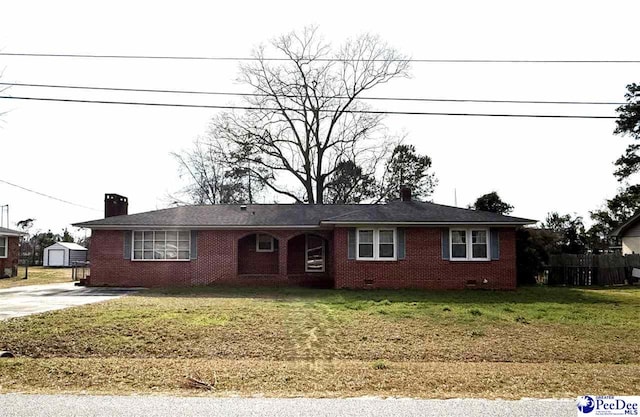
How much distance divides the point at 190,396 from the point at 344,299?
11.6m

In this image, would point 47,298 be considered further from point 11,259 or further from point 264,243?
point 11,259

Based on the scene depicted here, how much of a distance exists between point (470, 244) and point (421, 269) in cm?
231

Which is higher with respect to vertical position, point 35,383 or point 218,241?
point 218,241

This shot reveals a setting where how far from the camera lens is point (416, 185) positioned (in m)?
42.9

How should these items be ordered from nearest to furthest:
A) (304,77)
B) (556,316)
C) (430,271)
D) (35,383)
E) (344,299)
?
(35,383) < (556,316) < (344,299) < (430,271) < (304,77)

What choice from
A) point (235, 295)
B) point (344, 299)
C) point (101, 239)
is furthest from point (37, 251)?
point (344, 299)

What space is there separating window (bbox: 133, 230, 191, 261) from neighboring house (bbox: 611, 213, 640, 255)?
2685 centimetres

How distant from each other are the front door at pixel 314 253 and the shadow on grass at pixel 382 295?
3.44 meters

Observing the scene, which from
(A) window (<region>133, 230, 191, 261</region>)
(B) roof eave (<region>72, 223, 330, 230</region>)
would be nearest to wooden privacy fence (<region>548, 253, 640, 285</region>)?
(B) roof eave (<region>72, 223, 330, 230</region>)

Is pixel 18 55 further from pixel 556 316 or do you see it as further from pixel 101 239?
pixel 556 316

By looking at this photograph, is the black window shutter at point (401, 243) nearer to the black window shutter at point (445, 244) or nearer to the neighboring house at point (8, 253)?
the black window shutter at point (445, 244)

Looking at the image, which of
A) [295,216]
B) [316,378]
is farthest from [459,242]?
[316,378]

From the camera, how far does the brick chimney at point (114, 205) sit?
26.0 meters

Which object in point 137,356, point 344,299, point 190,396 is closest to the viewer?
point 190,396
